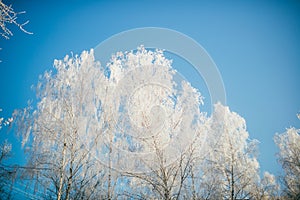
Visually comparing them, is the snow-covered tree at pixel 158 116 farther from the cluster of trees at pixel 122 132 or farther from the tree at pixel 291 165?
the tree at pixel 291 165

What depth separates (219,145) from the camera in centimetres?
943

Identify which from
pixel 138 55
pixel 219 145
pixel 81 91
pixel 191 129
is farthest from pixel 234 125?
pixel 81 91

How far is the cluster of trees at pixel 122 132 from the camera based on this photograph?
203 inches

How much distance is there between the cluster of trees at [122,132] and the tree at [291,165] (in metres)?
4.17

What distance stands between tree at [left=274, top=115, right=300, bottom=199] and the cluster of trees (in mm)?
4166

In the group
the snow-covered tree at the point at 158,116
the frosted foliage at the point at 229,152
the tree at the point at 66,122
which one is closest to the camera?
the snow-covered tree at the point at 158,116

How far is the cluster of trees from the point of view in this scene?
16.9ft

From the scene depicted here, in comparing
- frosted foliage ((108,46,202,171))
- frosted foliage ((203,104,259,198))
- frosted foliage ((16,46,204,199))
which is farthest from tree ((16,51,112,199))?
frosted foliage ((203,104,259,198))

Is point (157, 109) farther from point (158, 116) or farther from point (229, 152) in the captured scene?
point (229, 152)

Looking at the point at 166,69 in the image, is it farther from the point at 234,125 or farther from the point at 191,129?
the point at 234,125

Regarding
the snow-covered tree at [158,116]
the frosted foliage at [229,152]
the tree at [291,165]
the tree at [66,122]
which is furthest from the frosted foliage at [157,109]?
the tree at [291,165]

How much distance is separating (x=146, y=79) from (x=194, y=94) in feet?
4.70

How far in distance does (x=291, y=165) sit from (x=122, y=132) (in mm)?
11507

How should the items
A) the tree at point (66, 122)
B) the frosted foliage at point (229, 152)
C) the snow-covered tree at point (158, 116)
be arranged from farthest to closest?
the frosted foliage at point (229, 152) → the tree at point (66, 122) → the snow-covered tree at point (158, 116)
